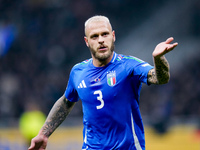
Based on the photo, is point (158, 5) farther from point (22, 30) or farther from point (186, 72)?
point (22, 30)

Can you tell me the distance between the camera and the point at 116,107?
4.20 meters

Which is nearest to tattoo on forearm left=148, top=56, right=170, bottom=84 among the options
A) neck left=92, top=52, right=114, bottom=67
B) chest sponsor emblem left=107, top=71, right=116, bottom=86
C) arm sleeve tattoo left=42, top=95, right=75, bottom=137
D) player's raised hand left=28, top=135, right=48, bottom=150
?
chest sponsor emblem left=107, top=71, right=116, bottom=86

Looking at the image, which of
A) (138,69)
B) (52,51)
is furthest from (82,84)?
(52,51)

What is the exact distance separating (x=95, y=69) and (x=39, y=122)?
6.94 m

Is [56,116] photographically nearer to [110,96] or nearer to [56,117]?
[56,117]

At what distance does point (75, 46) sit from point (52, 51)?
1.04 meters

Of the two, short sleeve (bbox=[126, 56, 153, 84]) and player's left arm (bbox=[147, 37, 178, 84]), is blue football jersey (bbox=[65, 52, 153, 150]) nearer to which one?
short sleeve (bbox=[126, 56, 153, 84])

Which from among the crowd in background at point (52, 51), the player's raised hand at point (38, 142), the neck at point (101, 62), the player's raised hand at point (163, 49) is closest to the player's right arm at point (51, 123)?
the player's raised hand at point (38, 142)

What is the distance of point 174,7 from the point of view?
56.5ft

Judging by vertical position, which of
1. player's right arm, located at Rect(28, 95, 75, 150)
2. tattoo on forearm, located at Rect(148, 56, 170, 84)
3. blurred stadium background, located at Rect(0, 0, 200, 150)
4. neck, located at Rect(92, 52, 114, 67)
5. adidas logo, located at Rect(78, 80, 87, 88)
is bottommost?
player's right arm, located at Rect(28, 95, 75, 150)

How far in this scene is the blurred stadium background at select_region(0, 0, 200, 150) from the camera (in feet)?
46.3

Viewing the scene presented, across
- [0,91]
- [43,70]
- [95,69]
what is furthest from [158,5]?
[95,69]

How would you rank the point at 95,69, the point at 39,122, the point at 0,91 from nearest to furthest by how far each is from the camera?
the point at 95,69
the point at 39,122
the point at 0,91

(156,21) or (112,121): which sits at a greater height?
(156,21)
